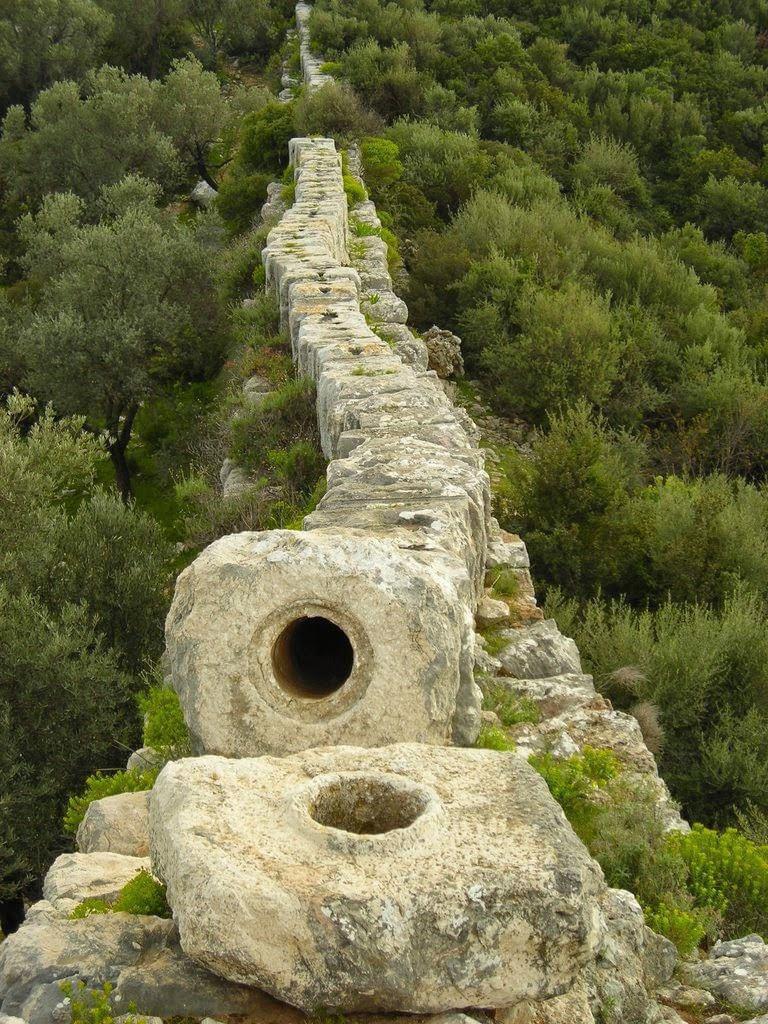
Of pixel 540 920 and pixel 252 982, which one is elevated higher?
pixel 540 920

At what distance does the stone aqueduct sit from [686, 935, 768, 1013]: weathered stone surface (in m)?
0.18

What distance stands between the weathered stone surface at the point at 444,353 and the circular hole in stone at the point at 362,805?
9.75 meters

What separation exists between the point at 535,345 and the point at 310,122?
1008 cm

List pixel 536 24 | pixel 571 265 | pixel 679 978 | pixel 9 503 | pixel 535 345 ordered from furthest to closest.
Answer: pixel 536 24
pixel 571 265
pixel 535 345
pixel 9 503
pixel 679 978

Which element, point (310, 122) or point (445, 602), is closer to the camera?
point (445, 602)

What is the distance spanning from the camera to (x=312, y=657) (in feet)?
14.6

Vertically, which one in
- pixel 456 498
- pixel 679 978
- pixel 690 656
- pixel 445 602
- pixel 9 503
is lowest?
pixel 9 503

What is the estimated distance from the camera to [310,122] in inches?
781

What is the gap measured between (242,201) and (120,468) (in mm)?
7214

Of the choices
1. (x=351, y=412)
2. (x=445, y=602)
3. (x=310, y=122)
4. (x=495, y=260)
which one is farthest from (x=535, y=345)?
(x=310, y=122)

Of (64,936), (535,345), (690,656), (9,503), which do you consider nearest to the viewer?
(64,936)

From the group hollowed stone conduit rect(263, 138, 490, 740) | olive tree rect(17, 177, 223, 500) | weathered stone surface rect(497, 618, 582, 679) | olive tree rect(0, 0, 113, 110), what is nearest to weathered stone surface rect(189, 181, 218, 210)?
olive tree rect(17, 177, 223, 500)

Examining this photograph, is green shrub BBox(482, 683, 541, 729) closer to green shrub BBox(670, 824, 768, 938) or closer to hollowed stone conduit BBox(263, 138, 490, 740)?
hollowed stone conduit BBox(263, 138, 490, 740)

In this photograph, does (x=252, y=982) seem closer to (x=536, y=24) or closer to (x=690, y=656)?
(x=690, y=656)
